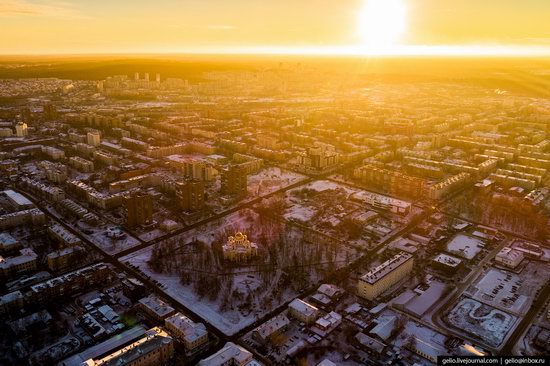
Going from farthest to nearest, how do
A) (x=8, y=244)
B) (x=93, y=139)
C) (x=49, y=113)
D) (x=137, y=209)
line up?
(x=49, y=113) → (x=93, y=139) → (x=137, y=209) → (x=8, y=244)

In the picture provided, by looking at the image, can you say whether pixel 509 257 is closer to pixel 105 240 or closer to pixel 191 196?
pixel 191 196

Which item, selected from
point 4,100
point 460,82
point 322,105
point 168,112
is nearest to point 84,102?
point 4,100

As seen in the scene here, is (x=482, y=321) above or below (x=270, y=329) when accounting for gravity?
below

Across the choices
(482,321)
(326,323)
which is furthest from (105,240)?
(482,321)

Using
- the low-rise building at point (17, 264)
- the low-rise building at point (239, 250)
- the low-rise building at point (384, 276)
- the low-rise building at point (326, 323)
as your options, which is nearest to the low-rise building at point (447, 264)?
the low-rise building at point (384, 276)

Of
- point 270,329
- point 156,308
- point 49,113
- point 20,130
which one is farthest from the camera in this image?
point 49,113

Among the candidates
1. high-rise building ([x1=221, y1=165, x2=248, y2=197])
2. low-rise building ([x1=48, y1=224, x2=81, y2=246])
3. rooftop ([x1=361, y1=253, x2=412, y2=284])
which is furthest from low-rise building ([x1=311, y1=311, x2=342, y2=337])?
high-rise building ([x1=221, y1=165, x2=248, y2=197])

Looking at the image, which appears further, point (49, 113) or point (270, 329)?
point (49, 113)
